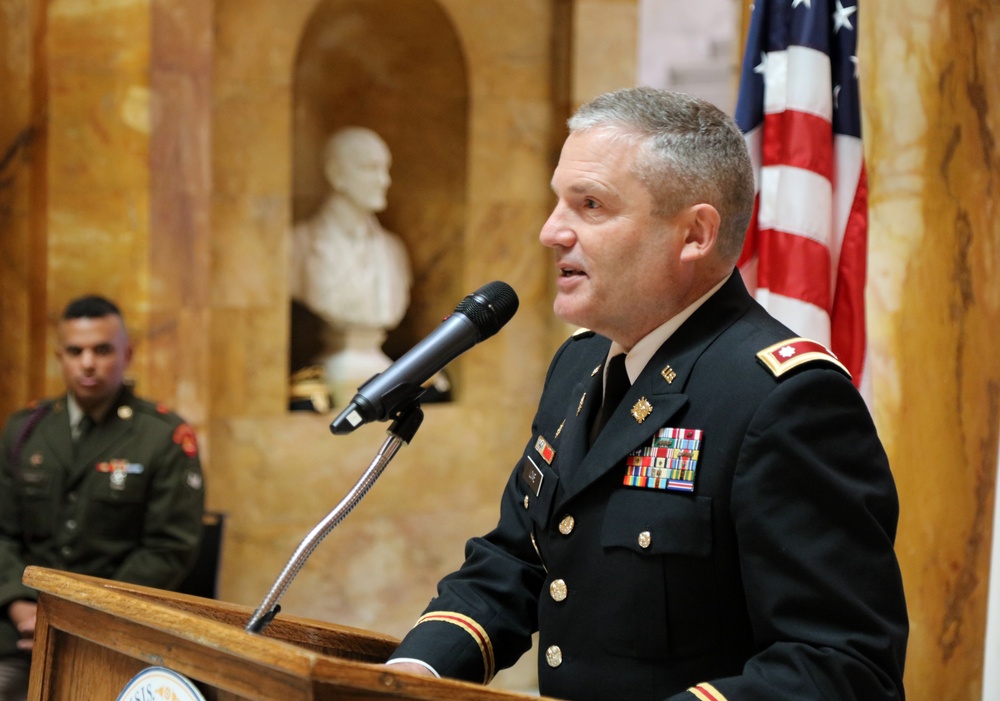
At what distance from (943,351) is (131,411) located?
2.38 meters

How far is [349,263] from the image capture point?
559cm

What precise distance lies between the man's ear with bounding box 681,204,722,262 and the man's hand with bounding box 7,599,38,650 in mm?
2456

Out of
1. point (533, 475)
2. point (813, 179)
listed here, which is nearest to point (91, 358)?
point (813, 179)

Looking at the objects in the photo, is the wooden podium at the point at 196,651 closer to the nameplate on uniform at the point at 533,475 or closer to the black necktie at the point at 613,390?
the nameplate on uniform at the point at 533,475

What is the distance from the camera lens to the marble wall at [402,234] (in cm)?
299

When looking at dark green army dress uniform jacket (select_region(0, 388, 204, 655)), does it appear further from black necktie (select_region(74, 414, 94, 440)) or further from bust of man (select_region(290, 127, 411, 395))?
bust of man (select_region(290, 127, 411, 395))

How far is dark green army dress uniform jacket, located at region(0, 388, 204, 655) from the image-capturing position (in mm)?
3748

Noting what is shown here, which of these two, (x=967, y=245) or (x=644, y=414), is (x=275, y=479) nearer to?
(x=967, y=245)

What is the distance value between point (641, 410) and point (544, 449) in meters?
0.24

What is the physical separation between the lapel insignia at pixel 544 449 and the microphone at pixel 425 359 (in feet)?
0.86

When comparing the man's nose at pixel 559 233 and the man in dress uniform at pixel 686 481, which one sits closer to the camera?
the man in dress uniform at pixel 686 481

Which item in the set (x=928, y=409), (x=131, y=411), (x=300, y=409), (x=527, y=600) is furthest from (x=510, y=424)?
(x=527, y=600)

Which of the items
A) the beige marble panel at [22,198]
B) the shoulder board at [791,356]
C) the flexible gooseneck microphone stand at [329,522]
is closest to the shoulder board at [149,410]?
the beige marble panel at [22,198]

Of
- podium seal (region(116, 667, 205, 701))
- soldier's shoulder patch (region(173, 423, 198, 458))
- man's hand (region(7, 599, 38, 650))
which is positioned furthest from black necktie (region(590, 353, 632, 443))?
soldier's shoulder patch (region(173, 423, 198, 458))
